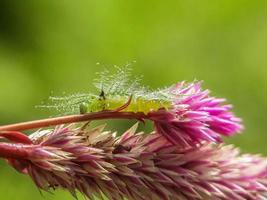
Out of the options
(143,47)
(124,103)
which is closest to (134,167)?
(124,103)

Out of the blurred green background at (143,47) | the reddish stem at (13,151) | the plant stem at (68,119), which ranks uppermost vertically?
the blurred green background at (143,47)

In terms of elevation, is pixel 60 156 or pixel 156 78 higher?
pixel 156 78

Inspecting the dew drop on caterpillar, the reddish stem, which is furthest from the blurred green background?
the reddish stem

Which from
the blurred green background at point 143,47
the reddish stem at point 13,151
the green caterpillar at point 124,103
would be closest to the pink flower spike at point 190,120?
the green caterpillar at point 124,103

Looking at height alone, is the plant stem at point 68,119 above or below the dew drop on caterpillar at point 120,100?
below

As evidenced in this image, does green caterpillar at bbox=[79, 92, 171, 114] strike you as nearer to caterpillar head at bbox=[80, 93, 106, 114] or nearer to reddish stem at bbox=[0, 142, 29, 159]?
caterpillar head at bbox=[80, 93, 106, 114]

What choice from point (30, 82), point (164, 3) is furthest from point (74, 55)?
point (164, 3)

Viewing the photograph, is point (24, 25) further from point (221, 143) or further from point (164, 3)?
point (221, 143)

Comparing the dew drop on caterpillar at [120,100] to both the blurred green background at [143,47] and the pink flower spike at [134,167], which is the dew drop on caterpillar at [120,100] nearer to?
the pink flower spike at [134,167]
